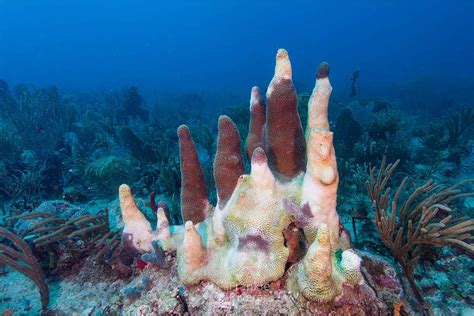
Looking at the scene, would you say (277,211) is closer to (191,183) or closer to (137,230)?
(191,183)

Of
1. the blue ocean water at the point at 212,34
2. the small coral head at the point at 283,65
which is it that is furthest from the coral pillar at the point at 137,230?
the blue ocean water at the point at 212,34

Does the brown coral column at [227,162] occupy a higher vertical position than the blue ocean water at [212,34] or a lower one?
lower

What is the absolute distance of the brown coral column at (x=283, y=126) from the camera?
2.30m

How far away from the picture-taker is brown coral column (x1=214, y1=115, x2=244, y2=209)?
93.1 inches

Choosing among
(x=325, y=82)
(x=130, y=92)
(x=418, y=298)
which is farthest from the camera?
(x=130, y=92)

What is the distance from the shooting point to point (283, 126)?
7.75 ft

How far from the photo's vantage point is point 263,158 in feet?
6.51

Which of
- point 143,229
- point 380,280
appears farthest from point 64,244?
point 380,280

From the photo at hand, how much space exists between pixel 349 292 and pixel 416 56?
7564 cm

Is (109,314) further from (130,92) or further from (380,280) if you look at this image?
(130,92)

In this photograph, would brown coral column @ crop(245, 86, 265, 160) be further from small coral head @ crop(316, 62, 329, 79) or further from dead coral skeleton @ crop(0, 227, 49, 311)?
dead coral skeleton @ crop(0, 227, 49, 311)

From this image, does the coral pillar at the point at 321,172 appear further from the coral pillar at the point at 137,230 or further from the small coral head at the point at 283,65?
the coral pillar at the point at 137,230

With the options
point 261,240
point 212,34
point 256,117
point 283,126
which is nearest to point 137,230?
point 261,240

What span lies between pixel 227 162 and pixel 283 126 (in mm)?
519
